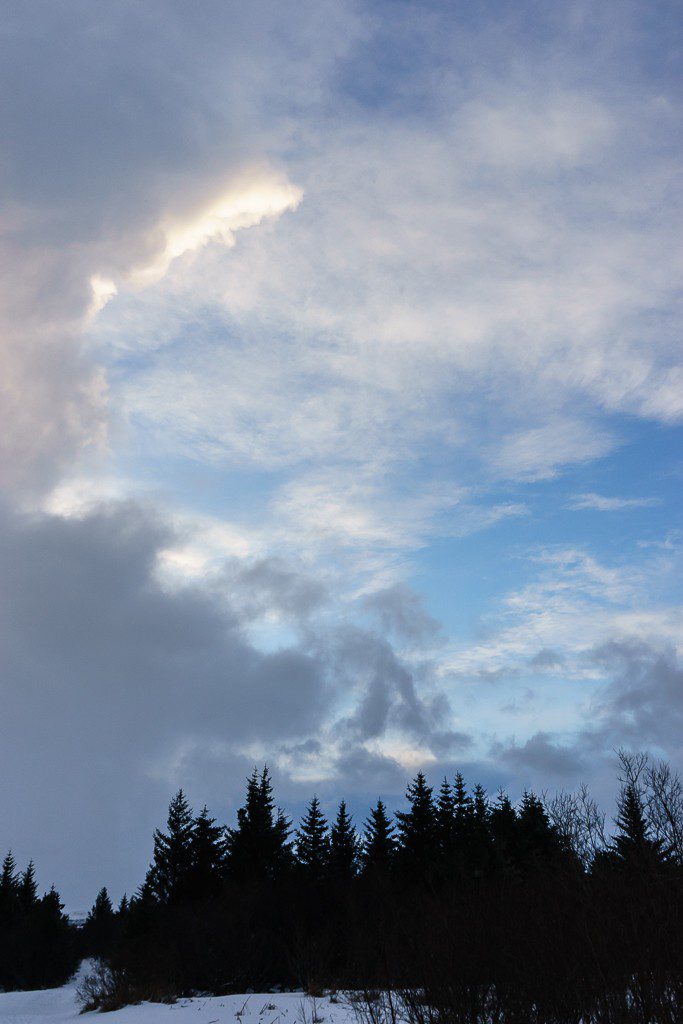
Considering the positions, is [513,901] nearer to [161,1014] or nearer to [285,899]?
[161,1014]

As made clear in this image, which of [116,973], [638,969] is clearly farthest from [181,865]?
[638,969]

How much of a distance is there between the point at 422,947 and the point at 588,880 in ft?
15.2

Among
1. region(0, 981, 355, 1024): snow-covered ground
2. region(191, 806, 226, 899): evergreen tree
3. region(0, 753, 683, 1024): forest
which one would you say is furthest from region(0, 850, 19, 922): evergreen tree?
region(0, 981, 355, 1024): snow-covered ground

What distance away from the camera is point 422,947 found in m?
10.0

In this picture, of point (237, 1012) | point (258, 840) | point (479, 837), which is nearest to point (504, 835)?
point (479, 837)

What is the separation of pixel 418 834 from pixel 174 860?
1740 cm

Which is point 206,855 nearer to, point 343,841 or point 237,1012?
point 343,841

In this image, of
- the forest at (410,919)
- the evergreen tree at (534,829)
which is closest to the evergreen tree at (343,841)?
the forest at (410,919)

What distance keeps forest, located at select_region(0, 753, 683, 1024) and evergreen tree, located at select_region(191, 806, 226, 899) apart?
4.2 inches

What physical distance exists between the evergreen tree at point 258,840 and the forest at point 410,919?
0.38ft

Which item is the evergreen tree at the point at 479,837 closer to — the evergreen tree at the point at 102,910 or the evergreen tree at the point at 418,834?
the evergreen tree at the point at 418,834

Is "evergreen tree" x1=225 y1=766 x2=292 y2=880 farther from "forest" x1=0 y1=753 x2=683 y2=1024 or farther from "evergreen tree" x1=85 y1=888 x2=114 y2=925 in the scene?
"evergreen tree" x1=85 y1=888 x2=114 y2=925

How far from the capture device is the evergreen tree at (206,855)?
51.1 metres

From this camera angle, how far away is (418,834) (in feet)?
185
